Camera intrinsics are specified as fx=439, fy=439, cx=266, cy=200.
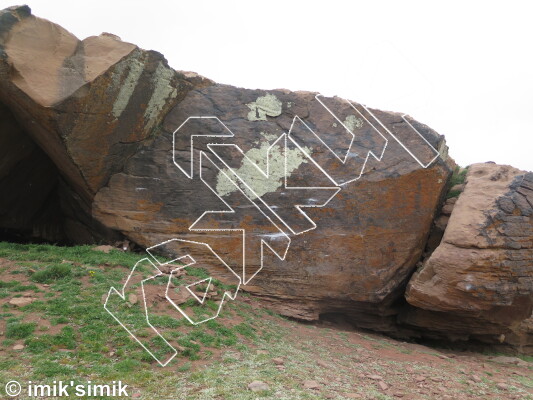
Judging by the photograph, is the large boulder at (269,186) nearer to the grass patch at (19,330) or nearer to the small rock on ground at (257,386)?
the grass patch at (19,330)

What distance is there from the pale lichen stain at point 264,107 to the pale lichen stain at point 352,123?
Answer: 1.59 meters

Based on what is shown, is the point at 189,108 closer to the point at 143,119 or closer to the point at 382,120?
the point at 143,119

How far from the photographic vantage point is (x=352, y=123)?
10.2 metres

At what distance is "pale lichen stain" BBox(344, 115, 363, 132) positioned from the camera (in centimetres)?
1013

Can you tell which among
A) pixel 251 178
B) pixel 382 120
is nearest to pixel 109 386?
pixel 251 178

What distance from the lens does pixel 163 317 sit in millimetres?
6770

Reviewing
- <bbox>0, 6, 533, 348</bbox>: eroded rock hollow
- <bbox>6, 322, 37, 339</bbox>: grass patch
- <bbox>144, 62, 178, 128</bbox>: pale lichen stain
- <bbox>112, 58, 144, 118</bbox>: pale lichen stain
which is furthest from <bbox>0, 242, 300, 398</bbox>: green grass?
<bbox>144, 62, 178, 128</bbox>: pale lichen stain

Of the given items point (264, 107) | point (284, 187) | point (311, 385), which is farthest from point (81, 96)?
point (311, 385)

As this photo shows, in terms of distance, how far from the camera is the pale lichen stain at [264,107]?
10227 millimetres

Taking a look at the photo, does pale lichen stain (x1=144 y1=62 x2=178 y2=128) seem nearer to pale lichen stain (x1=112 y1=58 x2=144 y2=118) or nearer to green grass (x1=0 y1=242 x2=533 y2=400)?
pale lichen stain (x1=112 y1=58 x2=144 y2=118)

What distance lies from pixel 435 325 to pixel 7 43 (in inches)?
429

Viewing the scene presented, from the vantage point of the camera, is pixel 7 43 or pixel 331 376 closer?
pixel 331 376

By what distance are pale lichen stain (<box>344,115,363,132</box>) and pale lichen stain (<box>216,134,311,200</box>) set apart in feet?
3.64

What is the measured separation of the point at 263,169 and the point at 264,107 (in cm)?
151
